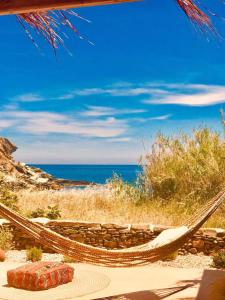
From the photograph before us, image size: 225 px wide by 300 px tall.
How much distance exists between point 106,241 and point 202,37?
190 inches

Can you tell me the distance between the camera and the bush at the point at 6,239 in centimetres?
721

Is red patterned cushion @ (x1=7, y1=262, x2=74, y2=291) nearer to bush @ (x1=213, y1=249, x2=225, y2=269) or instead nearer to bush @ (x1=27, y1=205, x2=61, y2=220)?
bush @ (x1=213, y1=249, x2=225, y2=269)

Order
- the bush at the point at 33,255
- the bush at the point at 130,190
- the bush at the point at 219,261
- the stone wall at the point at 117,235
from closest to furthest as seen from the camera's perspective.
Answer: the bush at the point at 219,261
the bush at the point at 33,255
the stone wall at the point at 117,235
the bush at the point at 130,190

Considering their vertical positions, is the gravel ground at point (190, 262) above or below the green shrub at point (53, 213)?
below

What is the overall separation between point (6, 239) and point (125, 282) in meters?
2.60

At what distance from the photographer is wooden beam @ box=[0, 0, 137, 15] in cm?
274

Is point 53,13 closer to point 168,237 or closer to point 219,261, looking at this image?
point 168,237

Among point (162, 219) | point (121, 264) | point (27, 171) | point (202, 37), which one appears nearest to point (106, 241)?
point (162, 219)

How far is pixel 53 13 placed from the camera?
332 cm

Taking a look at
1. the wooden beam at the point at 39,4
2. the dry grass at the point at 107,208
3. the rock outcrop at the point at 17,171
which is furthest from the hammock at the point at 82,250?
the rock outcrop at the point at 17,171

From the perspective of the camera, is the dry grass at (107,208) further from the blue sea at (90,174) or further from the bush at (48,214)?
the blue sea at (90,174)

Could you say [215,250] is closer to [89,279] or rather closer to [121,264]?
[89,279]

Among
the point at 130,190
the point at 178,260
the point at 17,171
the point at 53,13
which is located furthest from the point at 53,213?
the point at 17,171

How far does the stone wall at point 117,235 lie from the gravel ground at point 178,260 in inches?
7.6
